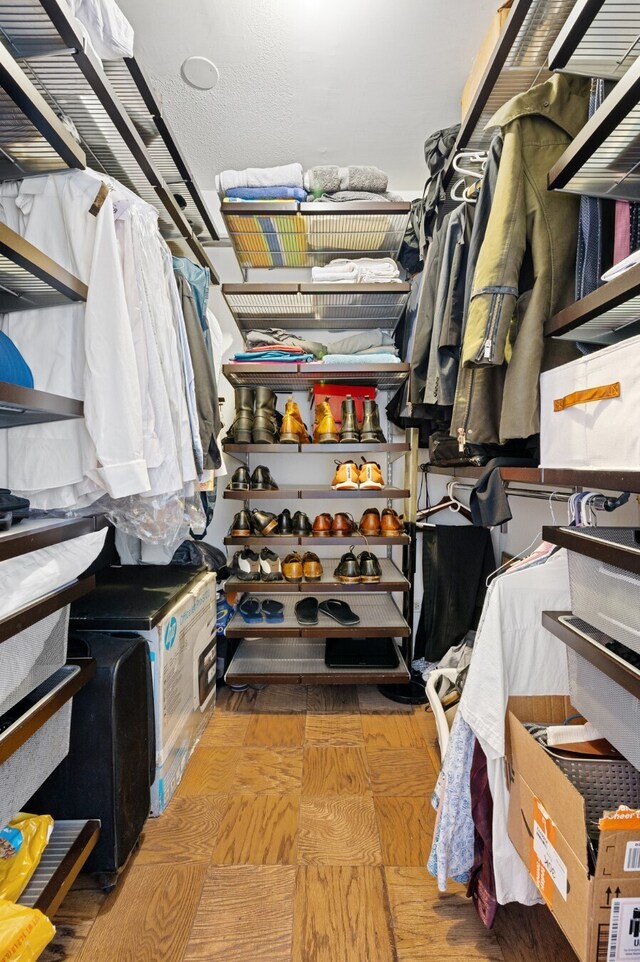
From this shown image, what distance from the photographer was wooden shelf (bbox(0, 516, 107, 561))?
78cm

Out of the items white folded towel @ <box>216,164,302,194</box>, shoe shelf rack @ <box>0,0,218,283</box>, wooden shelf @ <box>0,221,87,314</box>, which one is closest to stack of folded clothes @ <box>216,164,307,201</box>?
white folded towel @ <box>216,164,302,194</box>

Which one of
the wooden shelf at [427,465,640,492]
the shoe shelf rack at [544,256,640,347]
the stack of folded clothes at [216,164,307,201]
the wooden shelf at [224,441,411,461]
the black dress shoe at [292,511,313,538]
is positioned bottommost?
the black dress shoe at [292,511,313,538]

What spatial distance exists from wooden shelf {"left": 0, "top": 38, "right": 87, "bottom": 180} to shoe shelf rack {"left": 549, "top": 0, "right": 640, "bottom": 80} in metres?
1.12

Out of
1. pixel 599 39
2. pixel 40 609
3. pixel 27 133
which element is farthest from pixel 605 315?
pixel 27 133

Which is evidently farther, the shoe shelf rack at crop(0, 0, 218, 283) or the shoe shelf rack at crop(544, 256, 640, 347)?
the shoe shelf rack at crop(0, 0, 218, 283)

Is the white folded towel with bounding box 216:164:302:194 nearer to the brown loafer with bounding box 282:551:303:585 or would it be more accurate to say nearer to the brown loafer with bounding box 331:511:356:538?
the brown loafer with bounding box 331:511:356:538

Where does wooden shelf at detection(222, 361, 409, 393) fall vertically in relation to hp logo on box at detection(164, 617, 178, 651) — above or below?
above

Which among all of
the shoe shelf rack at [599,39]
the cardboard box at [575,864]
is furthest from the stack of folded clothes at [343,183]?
the cardboard box at [575,864]

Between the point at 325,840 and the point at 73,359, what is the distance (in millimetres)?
1544

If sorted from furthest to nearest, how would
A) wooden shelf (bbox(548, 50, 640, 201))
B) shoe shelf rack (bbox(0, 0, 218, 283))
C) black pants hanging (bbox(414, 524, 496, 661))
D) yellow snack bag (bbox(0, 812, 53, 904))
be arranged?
→ black pants hanging (bbox(414, 524, 496, 661)) → shoe shelf rack (bbox(0, 0, 218, 283)) → yellow snack bag (bbox(0, 812, 53, 904)) → wooden shelf (bbox(548, 50, 640, 201))

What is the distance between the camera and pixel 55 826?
114 centimetres

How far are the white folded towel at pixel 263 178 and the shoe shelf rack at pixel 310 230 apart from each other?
12cm

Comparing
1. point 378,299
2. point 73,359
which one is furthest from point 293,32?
point 73,359

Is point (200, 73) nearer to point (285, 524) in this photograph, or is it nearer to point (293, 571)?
point (285, 524)
